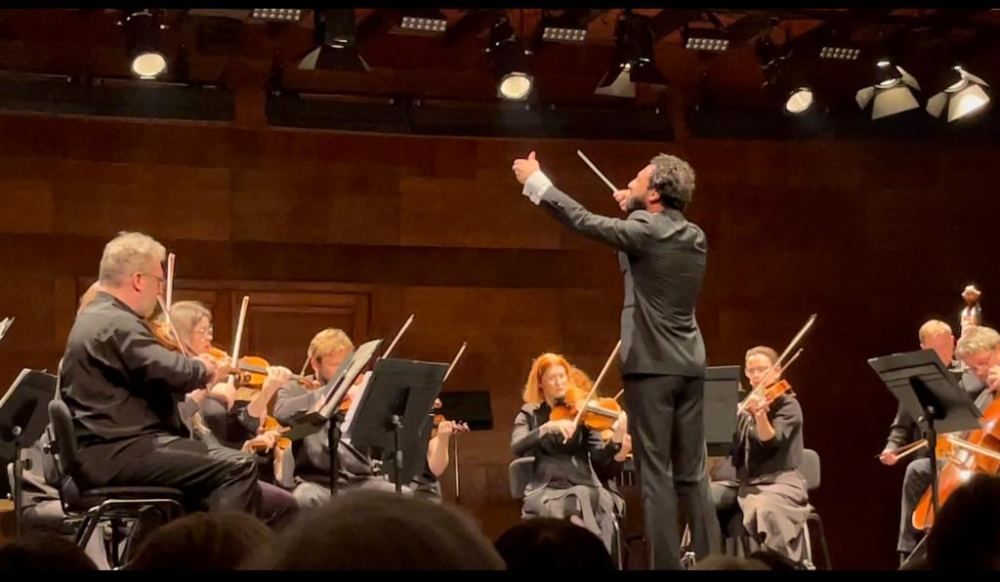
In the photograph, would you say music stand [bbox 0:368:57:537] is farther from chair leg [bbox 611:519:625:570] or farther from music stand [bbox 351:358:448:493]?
chair leg [bbox 611:519:625:570]

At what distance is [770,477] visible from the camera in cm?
680

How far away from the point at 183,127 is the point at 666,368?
15.3 feet

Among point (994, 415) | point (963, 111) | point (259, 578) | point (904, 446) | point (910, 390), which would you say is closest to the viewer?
point (259, 578)

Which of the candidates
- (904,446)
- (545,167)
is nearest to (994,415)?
(904,446)

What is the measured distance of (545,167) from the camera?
8672mm

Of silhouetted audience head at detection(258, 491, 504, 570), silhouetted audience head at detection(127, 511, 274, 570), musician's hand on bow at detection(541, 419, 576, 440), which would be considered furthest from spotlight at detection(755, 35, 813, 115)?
silhouetted audience head at detection(258, 491, 504, 570)

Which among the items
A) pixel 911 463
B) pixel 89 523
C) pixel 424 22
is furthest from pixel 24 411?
pixel 911 463

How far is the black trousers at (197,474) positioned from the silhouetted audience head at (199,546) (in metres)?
2.63

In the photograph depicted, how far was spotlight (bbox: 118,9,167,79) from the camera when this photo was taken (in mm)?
7168

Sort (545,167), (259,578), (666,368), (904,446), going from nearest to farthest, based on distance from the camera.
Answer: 1. (259,578)
2. (666,368)
3. (904,446)
4. (545,167)

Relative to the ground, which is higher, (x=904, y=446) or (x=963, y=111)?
(x=963, y=111)

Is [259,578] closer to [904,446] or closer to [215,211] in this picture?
[904,446]

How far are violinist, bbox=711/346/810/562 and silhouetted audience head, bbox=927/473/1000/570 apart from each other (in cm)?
489

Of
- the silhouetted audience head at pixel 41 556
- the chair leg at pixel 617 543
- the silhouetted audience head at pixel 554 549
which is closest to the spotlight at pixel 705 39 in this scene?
the chair leg at pixel 617 543
